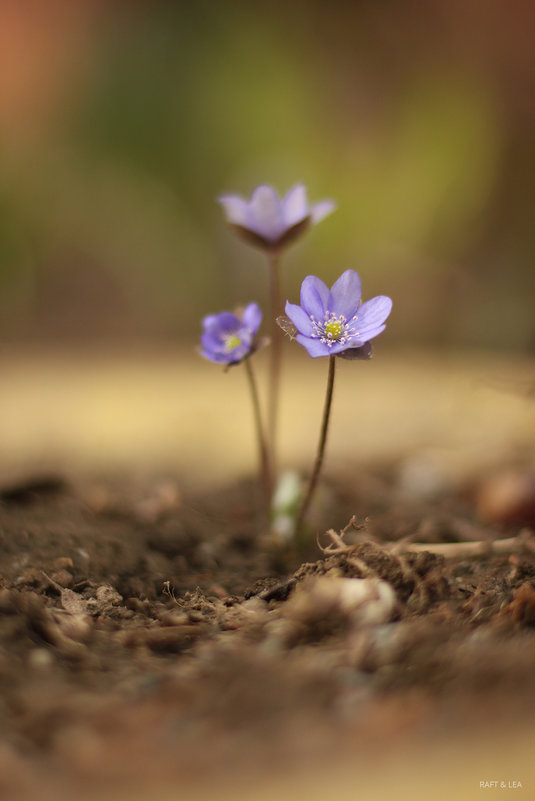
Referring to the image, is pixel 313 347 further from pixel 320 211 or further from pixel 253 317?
pixel 320 211

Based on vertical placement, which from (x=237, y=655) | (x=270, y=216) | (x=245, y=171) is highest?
(x=245, y=171)

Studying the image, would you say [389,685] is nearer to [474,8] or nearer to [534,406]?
[534,406]

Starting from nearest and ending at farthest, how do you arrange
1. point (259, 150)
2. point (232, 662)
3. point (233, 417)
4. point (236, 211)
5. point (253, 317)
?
point (232, 662), point (253, 317), point (236, 211), point (233, 417), point (259, 150)

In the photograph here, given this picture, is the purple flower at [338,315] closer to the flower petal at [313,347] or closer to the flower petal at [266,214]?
the flower petal at [313,347]

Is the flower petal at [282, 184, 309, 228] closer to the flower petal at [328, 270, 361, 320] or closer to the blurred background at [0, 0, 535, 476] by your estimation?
the flower petal at [328, 270, 361, 320]

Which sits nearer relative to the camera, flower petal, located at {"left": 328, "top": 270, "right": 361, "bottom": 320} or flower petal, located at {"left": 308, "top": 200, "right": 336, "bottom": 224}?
flower petal, located at {"left": 328, "top": 270, "right": 361, "bottom": 320}

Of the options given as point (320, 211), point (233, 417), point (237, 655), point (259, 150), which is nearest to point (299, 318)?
point (320, 211)

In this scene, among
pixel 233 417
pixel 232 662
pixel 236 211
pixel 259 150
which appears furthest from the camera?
pixel 259 150

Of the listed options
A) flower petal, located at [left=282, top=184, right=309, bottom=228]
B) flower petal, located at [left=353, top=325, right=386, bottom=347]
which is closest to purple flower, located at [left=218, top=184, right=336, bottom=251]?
flower petal, located at [left=282, top=184, right=309, bottom=228]
